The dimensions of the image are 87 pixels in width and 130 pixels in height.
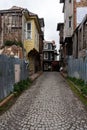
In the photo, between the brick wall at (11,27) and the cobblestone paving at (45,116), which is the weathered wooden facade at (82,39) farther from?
the cobblestone paving at (45,116)

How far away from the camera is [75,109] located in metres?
9.39

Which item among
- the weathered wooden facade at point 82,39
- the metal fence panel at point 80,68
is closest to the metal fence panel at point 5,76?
the metal fence panel at point 80,68

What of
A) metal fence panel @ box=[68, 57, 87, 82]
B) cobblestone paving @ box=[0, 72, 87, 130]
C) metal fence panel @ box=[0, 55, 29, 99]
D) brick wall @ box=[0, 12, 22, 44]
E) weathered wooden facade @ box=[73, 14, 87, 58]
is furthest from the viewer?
brick wall @ box=[0, 12, 22, 44]

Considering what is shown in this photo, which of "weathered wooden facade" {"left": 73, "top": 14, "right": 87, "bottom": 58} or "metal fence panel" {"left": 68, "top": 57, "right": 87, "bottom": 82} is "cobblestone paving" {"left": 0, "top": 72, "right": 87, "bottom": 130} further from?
"weathered wooden facade" {"left": 73, "top": 14, "right": 87, "bottom": 58}

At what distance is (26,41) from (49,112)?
61.9 feet

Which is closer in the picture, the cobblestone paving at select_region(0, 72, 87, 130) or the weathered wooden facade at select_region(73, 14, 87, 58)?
the cobblestone paving at select_region(0, 72, 87, 130)

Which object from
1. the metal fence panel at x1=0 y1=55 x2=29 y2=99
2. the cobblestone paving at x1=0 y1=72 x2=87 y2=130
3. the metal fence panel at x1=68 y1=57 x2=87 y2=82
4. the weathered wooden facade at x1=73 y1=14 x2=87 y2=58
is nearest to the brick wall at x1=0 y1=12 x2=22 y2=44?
the weathered wooden facade at x1=73 y1=14 x2=87 y2=58

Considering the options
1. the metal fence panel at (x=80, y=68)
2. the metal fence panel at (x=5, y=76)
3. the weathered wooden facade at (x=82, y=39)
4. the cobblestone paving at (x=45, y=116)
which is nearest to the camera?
the cobblestone paving at (x=45, y=116)

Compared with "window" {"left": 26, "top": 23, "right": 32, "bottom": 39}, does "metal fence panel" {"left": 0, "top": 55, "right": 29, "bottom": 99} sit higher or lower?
lower

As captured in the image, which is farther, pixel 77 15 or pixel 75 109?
pixel 77 15

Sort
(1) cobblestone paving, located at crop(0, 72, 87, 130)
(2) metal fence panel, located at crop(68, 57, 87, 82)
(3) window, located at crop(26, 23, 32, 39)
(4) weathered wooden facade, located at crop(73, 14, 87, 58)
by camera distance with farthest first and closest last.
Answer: (3) window, located at crop(26, 23, 32, 39) < (4) weathered wooden facade, located at crop(73, 14, 87, 58) < (2) metal fence panel, located at crop(68, 57, 87, 82) < (1) cobblestone paving, located at crop(0, 72, 87, 130)

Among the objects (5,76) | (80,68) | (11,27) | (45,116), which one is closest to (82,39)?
(80,68)

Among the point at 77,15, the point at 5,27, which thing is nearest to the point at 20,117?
the point at 5,27

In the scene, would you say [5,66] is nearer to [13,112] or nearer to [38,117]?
[13,112]
